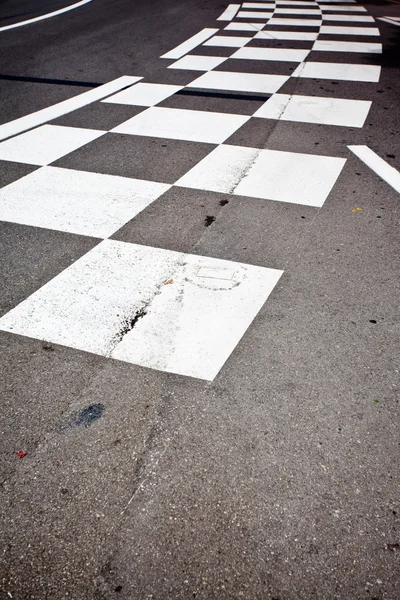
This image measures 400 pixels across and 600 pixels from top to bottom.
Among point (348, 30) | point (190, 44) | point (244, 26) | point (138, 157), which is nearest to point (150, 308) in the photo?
point (138, 157)

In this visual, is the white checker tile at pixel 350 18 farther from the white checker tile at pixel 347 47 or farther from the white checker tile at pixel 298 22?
the white checker tile at pixel 347 47

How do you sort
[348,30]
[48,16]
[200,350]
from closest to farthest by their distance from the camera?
[200,350] → [348,30] → [48,16]

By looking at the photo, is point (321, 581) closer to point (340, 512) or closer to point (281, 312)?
point (340, 512)

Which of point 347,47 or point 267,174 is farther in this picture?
point 347,47

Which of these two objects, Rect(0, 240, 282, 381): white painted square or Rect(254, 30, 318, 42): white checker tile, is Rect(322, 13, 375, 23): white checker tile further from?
Rect(0, 240, 282, 381): white painted square

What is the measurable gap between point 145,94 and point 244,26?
4.87 m

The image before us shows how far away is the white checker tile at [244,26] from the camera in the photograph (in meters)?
10.5

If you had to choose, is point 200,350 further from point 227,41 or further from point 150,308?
point 227,41

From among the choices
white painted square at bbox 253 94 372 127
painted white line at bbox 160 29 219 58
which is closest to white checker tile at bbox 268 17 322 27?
painted white line at bbox 160 29 219 58

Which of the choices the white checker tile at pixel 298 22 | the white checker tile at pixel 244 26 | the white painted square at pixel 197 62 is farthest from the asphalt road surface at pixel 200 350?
the white checker tile at pixel 298 22

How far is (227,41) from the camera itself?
9586 millimetres

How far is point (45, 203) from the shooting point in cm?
450

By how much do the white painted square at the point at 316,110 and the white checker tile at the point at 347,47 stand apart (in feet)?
9.39

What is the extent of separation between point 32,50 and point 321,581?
30.6ft
